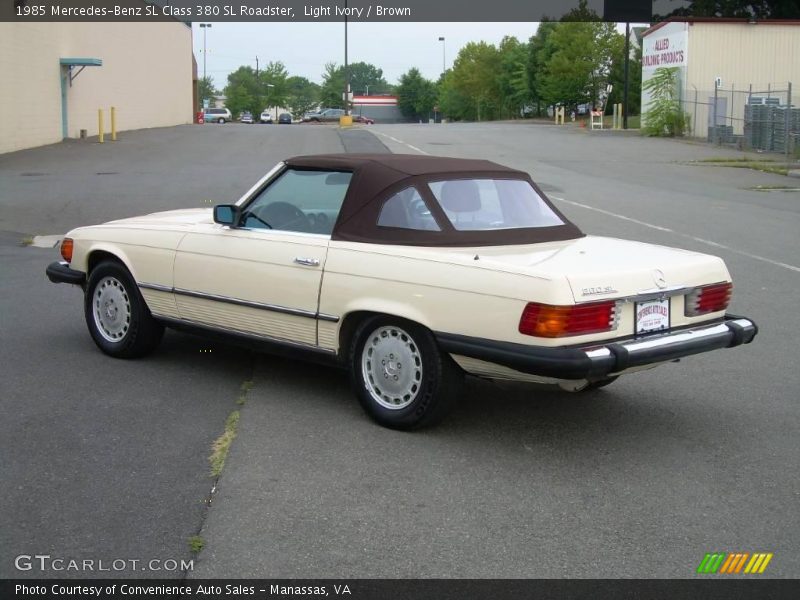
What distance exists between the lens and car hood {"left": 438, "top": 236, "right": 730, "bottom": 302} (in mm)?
4883

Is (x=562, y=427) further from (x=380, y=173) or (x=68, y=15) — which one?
(x=68, y=15)

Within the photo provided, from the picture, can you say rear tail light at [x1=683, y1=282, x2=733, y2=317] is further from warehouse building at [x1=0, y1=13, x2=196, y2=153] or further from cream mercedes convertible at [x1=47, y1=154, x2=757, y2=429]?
warehouse building at [x1=0, y1=13, x2=196, y2=153]

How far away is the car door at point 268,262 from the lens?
5.76 meters

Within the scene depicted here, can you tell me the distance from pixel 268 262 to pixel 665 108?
3862 centimetres

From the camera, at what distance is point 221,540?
3.99m

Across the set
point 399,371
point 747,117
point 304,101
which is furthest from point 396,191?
point 304,101

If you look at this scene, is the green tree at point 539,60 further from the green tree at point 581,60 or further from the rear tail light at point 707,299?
the rear tail light at point 707,299

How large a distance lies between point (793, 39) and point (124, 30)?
27.9 meters

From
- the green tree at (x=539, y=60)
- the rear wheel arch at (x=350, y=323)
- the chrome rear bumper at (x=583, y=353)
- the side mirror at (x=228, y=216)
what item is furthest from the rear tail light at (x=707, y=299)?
the green tree at (x=539, y=60)

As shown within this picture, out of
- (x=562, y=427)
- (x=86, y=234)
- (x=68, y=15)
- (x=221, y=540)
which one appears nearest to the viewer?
(x=221, y=540)

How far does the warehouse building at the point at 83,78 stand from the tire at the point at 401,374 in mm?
24243

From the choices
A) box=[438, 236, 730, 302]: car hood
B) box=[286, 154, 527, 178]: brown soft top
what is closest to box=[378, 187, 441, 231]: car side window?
box=[286, 154, 527, 178]: brown soft top

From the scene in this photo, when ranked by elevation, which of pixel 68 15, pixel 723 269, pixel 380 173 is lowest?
pixel 723 269
